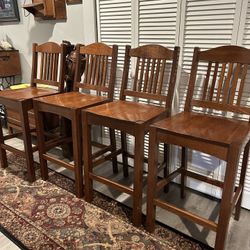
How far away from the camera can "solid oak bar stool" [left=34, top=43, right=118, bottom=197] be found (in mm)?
1734

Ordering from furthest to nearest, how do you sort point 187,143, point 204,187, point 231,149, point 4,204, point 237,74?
1. point 204,187
2. point 4,204
3. point 237,74
4. point 187,143
5. point 231,149

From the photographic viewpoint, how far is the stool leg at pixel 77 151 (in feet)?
5.55

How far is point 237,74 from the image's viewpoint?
56.9 inches

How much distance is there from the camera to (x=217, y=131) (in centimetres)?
127

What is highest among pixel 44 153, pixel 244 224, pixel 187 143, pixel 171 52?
pixel 171 52

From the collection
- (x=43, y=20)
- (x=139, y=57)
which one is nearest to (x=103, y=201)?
(x=139, y=57)

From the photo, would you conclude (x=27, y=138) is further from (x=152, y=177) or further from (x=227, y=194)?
(x=227, y=194)

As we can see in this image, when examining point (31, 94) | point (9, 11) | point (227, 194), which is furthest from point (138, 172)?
point (9, 11)

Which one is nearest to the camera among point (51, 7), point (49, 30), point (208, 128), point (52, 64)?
point (208, 128)

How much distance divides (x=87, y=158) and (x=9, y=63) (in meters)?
2.03

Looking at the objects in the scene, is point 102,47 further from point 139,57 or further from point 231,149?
point 231,149

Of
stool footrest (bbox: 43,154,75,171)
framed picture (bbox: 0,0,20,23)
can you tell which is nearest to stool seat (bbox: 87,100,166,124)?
stool footrest (bbox: 43,154,75,171)

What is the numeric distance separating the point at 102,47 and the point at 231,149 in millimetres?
1260

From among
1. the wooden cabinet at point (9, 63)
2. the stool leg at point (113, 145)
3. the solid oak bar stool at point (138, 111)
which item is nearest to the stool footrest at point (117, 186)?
the solid oak bar stool at point (138, 111)
